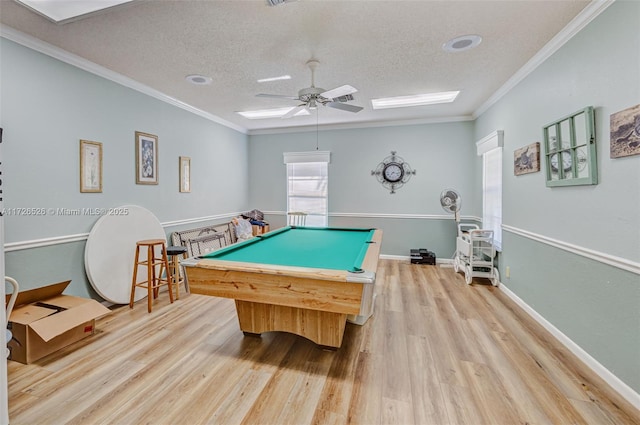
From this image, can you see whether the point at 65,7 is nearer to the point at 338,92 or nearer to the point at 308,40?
the point at 308,40

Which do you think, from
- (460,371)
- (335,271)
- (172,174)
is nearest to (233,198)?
(172,174)

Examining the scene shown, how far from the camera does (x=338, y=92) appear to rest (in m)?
2.61

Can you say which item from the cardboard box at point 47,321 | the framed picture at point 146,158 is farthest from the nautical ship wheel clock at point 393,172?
the cardboard box at point 47,321

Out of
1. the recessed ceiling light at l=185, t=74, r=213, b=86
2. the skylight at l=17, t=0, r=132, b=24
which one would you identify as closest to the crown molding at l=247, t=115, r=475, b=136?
the recessed ceiling light at l=185, t=74, r=213, b=86

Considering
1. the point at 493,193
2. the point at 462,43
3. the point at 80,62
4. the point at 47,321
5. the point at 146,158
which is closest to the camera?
the point at 47,321

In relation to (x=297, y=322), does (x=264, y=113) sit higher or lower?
higher

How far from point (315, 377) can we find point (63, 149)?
10.0 feet

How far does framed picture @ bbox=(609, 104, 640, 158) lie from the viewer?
165 cm

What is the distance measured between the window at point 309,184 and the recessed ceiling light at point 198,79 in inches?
101

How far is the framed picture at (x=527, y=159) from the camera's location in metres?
2.79

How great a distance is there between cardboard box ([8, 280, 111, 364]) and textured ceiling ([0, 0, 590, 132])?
219 cm

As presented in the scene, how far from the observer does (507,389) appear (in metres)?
1.81

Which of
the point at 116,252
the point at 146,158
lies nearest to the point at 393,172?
the point at 146,158

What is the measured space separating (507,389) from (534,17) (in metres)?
2.65
